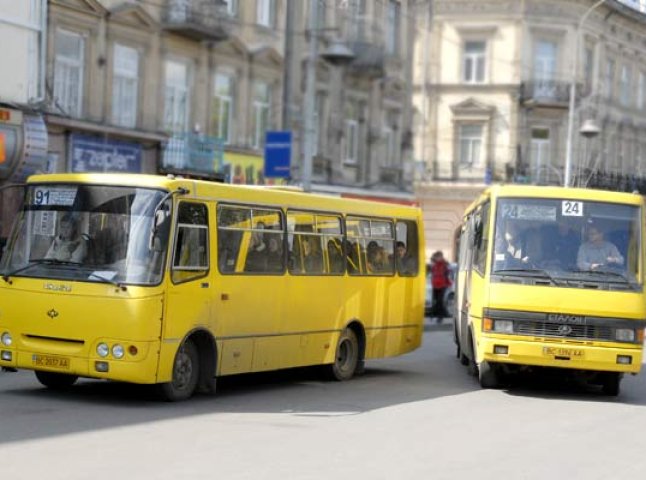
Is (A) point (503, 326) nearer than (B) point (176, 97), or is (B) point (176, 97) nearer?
(A) point (503, 326)

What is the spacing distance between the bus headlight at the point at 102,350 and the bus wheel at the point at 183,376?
0.82 m

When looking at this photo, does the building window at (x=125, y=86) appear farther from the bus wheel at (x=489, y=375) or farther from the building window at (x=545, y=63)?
the building window at (x=545, y=63)

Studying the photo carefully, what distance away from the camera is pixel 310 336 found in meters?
16.8

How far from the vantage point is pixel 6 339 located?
1367 cm

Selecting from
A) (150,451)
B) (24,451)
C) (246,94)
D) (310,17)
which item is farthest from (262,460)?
(310,17)

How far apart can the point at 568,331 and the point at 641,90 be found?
48.8 meters

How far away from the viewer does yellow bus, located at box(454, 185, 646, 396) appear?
16141 mm

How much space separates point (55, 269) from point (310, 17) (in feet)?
78.7

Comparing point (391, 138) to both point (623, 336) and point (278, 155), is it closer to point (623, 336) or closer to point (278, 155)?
point (278, 155)

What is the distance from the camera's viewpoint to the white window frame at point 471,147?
55094 millimetres

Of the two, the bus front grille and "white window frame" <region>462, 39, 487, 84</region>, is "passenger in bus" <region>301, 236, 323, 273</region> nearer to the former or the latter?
the bus front grille

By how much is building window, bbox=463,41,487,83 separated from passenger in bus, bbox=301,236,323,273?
39.3m

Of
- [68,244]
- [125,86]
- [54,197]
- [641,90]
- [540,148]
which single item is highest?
[641,90]

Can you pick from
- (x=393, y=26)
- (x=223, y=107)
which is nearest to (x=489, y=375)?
(x=223, y=107)
